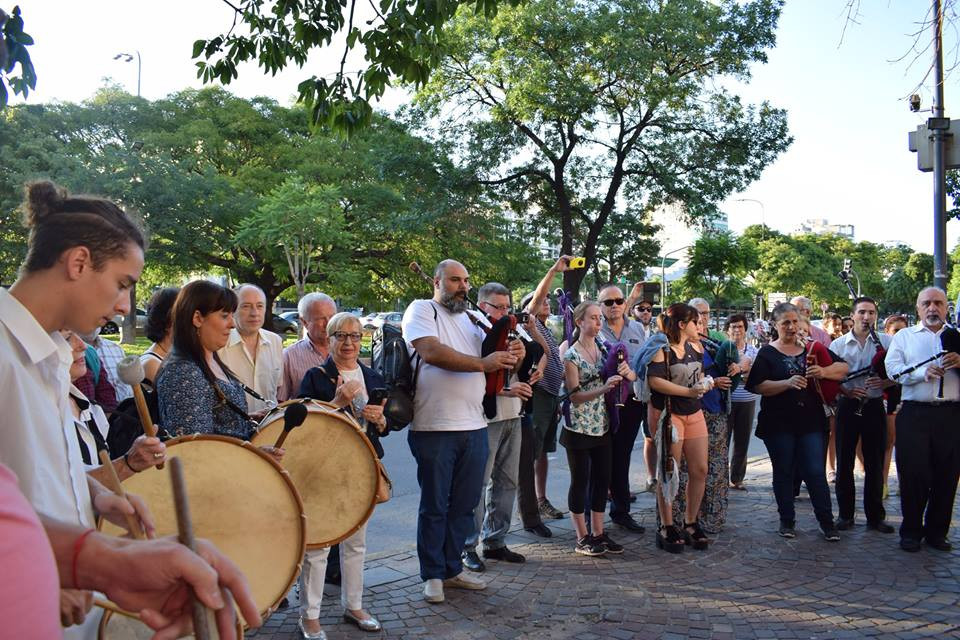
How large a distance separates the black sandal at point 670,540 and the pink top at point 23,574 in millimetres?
5657

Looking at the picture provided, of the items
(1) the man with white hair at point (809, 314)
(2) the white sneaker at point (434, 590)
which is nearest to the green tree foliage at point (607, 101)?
(1) the man with white hair at point (809, 314)

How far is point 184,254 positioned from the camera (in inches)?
1036

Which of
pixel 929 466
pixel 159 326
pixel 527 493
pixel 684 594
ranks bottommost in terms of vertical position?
pixel 684 594

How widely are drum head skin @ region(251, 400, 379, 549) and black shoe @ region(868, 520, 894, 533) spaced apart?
4967mm

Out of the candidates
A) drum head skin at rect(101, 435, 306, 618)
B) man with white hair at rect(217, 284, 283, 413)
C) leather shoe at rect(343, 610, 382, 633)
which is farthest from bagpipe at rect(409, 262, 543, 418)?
drum head skin at rect(101, 435, 306, 618)

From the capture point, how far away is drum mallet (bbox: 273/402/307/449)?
3.66 metres

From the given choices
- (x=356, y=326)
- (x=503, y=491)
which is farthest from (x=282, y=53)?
(x=503, y=491)

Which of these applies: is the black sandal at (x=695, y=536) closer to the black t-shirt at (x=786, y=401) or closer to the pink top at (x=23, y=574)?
the black t-shirt at (x=786, y=401)

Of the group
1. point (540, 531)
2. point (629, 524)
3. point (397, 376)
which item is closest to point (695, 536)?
point (629, 524)

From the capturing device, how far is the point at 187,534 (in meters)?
1.22

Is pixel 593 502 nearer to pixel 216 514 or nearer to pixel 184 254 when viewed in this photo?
pixel 216 514

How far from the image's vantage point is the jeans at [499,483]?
5883mm

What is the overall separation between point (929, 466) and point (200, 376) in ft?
18.6

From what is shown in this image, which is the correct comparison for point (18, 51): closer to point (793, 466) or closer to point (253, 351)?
point (253, 351)
